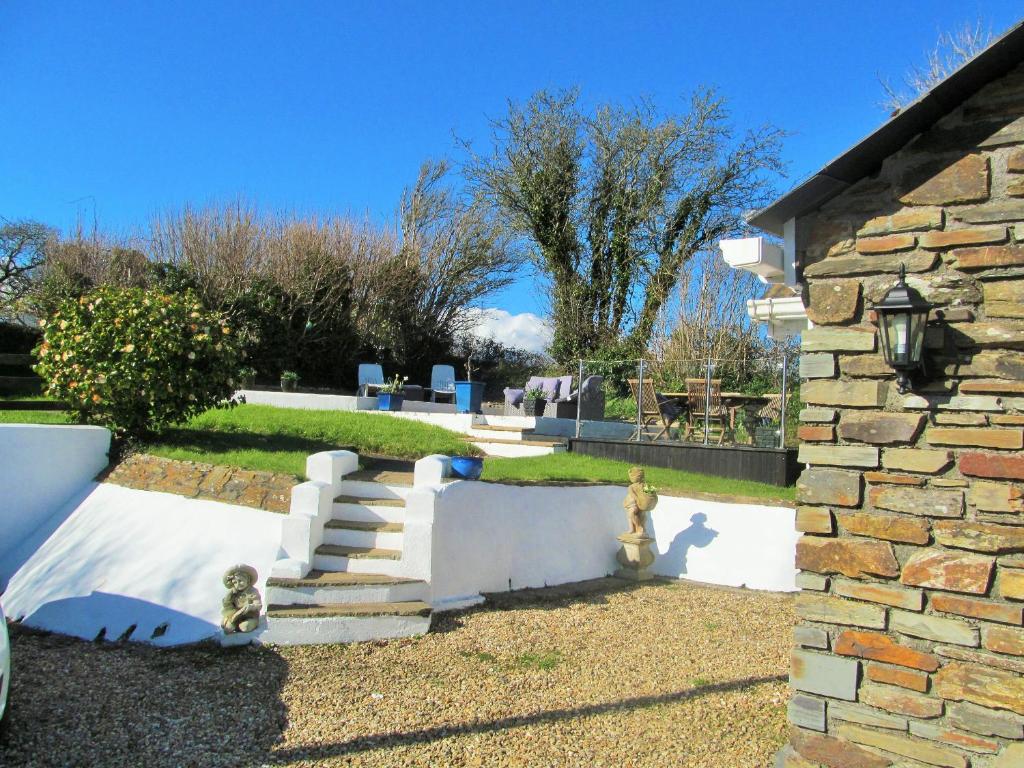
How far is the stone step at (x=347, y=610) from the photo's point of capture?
545cm

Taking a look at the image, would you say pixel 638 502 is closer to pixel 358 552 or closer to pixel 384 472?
pixel 384 472

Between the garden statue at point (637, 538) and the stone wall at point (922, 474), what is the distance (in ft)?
14.5

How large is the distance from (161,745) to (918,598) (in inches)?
148

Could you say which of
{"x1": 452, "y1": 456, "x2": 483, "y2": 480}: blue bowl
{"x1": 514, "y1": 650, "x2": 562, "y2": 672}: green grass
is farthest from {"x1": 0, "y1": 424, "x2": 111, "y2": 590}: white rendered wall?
{"x1": 514, "y1": 650, "x2": 562, "y2": 672}: green grass

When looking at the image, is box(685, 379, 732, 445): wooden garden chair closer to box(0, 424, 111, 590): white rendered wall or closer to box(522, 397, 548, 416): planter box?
box(522, 397, 548, 416): planter box

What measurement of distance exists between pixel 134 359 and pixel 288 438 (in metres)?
2.45

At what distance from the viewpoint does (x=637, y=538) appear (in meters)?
8.03

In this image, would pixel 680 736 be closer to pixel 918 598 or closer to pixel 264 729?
pixel 918 598

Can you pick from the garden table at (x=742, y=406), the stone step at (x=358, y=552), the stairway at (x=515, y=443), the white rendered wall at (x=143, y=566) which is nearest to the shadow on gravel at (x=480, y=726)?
the white rendered wall at (x=143, y=566)

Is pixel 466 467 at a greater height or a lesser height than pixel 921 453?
lesser

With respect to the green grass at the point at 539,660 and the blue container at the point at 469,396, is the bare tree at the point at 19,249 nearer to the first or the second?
the blue container at the point at 469,396

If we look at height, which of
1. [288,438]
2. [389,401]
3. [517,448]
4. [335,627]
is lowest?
[335,627]

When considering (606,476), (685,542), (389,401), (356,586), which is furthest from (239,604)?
(389,401)

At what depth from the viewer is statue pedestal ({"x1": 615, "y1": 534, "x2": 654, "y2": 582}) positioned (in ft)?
26.3
